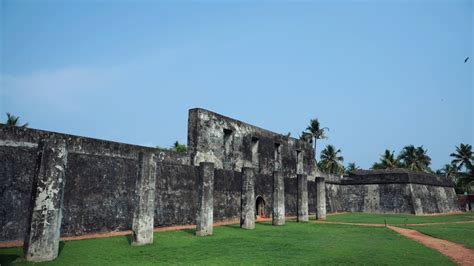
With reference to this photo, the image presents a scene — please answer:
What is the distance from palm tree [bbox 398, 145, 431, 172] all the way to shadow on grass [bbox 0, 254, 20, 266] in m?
45.8

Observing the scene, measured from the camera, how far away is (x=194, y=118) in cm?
1612

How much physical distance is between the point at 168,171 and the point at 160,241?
16.2 ft

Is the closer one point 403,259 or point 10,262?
point 10,262

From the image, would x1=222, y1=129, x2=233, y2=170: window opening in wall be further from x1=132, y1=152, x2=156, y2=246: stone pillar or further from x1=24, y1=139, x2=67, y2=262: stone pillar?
x1=24, y1=139, x2=67, y2=262: stone pillar

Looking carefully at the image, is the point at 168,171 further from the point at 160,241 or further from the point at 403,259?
the point at 403,259

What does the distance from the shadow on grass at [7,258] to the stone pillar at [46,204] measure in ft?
0.98

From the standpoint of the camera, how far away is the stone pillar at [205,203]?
1059cm

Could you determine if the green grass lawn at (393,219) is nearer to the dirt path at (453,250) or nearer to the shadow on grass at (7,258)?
the dirt path at (453,250)

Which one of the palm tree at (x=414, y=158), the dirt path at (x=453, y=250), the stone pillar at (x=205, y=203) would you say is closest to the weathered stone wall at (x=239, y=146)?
the stone pillar at (x=205, y=203)

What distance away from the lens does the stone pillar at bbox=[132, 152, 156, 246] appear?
8523 millimetres

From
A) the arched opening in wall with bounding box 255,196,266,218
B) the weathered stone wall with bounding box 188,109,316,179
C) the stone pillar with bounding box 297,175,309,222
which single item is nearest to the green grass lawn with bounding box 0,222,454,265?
the stone pillar with bounding box 297,175,309,222

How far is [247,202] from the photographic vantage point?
1310 cm

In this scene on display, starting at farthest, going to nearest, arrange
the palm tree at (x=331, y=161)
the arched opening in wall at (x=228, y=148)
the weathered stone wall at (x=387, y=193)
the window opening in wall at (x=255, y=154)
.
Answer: the palm tree at (x=331, y=161), the weathered stone wall at (x=387, y=193), the window opening in wall at (x=255, y=154), the arched opening in wall at (x=228, y=148)

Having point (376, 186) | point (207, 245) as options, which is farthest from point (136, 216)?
point (376, 186)
